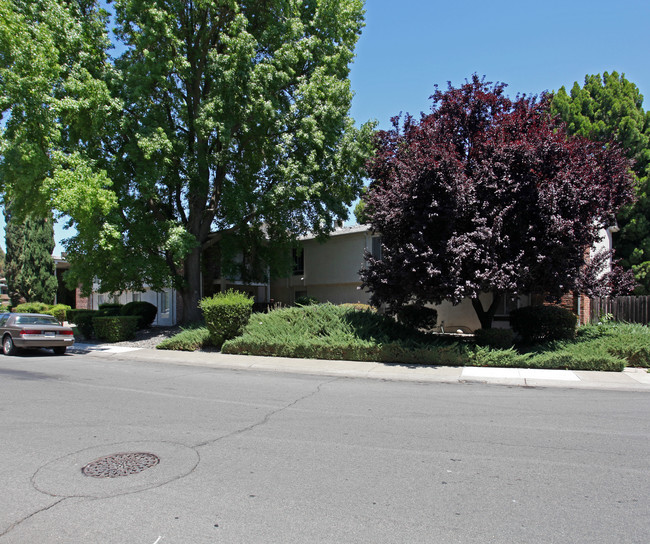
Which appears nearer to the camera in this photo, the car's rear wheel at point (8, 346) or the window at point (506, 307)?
the car's rear wheel at point (8, 346)

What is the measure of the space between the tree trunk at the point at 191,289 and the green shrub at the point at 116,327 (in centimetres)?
216

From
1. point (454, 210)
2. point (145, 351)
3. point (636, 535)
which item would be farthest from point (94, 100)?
point (636, 535)

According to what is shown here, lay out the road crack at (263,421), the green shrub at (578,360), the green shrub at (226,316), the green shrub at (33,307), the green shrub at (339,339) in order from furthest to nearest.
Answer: the green shrub at (33,307)
the green shrub at (226,316)
the green shrub at (339,339)
the green shrub at (578,360)
the road crack at (263,421)

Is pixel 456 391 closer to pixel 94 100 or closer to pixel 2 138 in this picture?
pixel 94 100

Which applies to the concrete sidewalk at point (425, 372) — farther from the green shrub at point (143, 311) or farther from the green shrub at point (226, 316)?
the green shrub at point (143, 311)

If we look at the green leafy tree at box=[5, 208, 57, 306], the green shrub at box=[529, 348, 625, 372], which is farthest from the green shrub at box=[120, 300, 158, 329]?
the green shrub at box=[529, 348, 625, 372]

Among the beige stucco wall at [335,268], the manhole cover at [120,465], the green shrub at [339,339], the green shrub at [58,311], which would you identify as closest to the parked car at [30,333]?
the green shrub at [339,339]

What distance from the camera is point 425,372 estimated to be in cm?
1177

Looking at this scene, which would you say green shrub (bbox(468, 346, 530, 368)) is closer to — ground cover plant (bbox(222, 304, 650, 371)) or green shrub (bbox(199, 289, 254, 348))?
ground cover plant (bbox(222, 304, 650, 371))

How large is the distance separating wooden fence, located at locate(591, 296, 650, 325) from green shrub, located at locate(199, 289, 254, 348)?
40.3 feet

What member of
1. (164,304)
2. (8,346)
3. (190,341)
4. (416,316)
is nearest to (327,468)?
(416,316)

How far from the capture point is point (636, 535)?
3.55 metres

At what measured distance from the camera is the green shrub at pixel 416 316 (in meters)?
15.5

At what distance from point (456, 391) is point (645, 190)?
21418 millimetres
